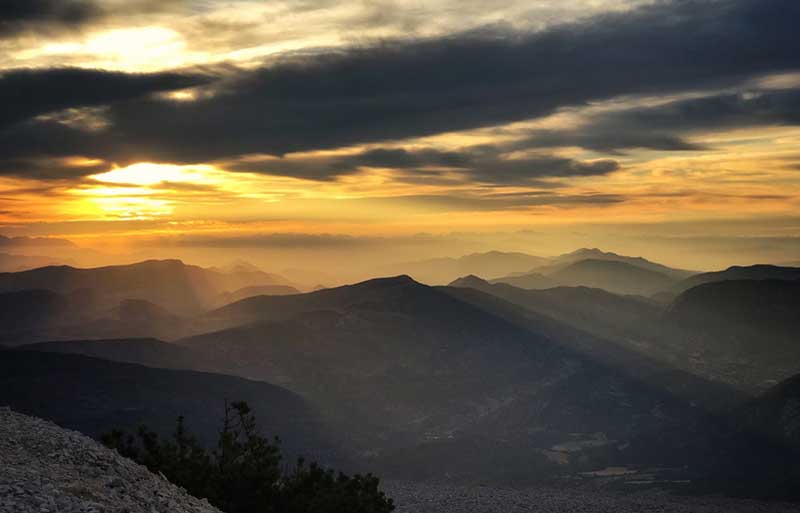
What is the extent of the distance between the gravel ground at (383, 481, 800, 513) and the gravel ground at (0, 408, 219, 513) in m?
139

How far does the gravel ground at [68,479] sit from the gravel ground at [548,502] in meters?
139

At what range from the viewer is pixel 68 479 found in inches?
1371

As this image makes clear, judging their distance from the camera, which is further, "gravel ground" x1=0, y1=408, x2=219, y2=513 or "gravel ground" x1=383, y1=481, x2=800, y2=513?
"gravel ground" x1=383, y1=481, x2=800, y2=513

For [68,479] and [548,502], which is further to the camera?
[548,502]

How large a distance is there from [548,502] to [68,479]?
165703 mm

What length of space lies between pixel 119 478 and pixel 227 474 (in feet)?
85.0

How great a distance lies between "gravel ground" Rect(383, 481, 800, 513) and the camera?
173875 mm

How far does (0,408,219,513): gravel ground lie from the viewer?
30.4 m

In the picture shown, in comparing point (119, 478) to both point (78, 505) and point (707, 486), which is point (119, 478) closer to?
point (78, 505)

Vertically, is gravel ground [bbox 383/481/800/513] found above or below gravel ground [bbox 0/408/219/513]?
below

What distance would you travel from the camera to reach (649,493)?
7544 inches

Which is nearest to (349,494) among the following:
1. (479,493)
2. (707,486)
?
(479,493)

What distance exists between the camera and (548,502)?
595 ft

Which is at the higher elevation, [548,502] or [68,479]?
[68,479]
